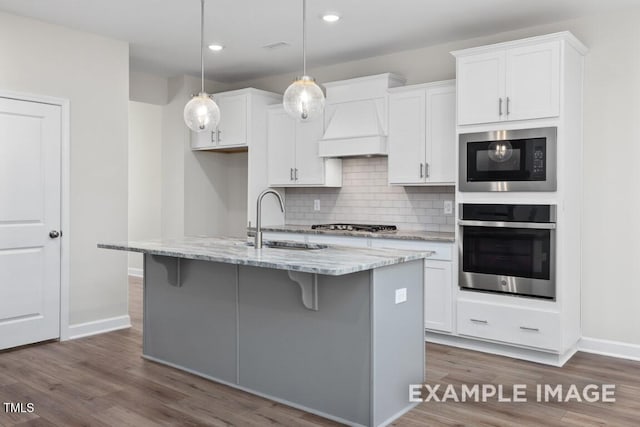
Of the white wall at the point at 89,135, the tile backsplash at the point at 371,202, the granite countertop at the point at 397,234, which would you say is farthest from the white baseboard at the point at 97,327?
the tile backsplash at the point at 371,202

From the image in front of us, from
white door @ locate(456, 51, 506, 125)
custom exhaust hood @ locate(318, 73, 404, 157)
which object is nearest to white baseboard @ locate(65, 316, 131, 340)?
custom exhaust hood @ locate(318, 73, 404, 157)

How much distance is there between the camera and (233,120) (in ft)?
19.6

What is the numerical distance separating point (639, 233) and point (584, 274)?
0.51m

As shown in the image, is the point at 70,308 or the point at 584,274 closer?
the point at 584,274

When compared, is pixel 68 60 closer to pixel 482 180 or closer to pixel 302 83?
pixel 302 83

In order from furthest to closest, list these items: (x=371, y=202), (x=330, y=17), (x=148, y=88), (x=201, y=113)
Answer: (x=148, y=88), (x=371, y=202), (x=330, y=17), (x=201, y=113)

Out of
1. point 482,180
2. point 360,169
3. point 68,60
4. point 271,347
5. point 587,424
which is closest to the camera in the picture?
point 587,424

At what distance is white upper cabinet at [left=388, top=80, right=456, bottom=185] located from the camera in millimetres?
4586

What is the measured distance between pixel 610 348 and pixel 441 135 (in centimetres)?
215

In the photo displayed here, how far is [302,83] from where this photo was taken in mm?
3254

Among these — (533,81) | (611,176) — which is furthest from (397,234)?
(611,176)

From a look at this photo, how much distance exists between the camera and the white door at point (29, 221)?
4242 mm

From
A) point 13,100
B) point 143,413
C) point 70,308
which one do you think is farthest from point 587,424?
point 13,100

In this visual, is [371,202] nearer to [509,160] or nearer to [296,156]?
[296,156]
